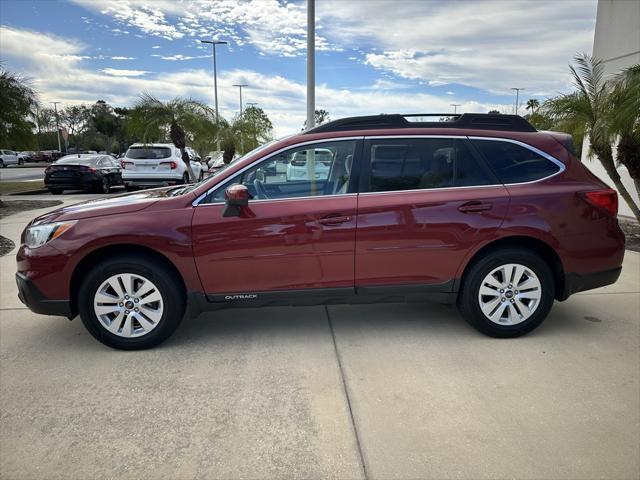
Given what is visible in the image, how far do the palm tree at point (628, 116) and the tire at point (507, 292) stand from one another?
4521 millimetres

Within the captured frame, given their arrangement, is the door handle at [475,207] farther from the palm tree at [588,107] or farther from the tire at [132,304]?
the palm tree at [588,107]

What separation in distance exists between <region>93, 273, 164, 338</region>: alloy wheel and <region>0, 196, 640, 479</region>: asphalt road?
9.2 inches

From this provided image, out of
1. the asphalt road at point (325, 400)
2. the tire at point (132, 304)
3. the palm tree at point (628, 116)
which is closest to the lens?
the asphalt road at point (325, 400)

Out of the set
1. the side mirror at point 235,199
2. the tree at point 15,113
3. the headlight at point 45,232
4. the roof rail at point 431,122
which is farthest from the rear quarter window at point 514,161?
the tree at point 15,113

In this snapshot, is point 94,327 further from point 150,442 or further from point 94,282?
point 150,442

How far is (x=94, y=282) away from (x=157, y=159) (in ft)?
40.2

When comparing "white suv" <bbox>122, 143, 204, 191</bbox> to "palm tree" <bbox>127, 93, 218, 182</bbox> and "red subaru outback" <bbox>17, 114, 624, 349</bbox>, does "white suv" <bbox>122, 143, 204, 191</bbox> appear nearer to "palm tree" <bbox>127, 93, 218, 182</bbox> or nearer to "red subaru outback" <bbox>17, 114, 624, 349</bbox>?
"palm tree" <bbox>127, 93, 218, 182</bbox>

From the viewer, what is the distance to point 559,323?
4395 mm

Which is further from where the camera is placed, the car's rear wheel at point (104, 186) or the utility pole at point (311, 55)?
the car's rear wheel at point (104, 186)

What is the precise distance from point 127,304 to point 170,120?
1475 centimetres

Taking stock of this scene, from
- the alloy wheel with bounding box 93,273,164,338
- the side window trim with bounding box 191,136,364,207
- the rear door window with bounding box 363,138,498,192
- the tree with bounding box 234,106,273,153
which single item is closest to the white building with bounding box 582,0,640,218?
the rear door window with bounding box 363,138,498,192

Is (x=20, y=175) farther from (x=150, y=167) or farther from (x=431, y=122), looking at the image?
(x=431, y=122)

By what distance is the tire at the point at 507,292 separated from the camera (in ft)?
12.9

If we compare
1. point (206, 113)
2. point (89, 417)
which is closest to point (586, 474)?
point (89, 417)
